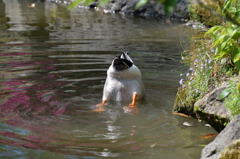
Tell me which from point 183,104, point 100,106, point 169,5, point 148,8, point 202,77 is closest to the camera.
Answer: point 169,5

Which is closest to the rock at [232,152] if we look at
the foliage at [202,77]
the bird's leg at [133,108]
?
the foliage at [202,77]

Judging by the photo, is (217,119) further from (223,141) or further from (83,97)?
(83,97)

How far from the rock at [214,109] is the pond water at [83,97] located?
7.0 inches

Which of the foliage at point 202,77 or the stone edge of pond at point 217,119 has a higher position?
the foliage at point 202,77

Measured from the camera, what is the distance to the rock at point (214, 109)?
360 cm

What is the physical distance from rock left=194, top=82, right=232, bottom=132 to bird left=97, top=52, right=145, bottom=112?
1.19 metres

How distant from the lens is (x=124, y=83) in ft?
16.5

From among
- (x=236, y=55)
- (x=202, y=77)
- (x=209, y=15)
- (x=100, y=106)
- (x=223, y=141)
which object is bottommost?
(x=100, y=106)

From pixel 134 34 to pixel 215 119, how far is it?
691 cm

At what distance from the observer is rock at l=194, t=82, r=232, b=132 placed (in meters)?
3.60

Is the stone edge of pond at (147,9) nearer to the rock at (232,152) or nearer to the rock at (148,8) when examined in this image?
the rock at (148,8)

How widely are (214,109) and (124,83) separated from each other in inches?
64.4

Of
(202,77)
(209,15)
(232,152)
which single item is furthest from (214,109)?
(209,15)

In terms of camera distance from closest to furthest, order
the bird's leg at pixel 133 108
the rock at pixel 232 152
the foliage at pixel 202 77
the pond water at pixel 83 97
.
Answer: the rock at pixel 232 152 < the pond water at pixel 83 97 < the foliage at pixel 202 77 < the bird's leg at pixel 133 108
